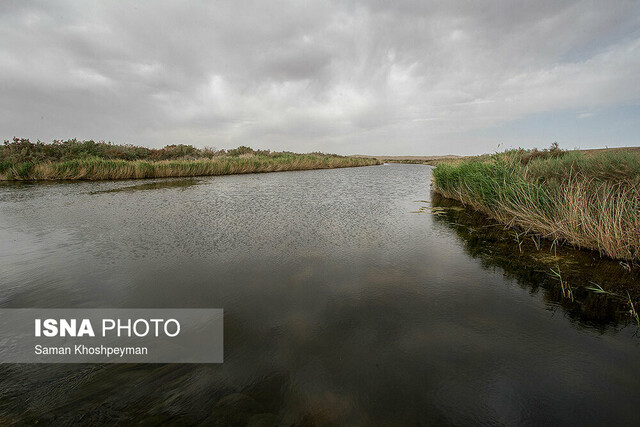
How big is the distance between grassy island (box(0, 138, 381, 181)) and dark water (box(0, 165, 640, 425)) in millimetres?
14194

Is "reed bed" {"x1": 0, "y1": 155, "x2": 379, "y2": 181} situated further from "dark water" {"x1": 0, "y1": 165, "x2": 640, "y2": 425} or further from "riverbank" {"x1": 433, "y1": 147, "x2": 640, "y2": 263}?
"riverbank" {"x1": 433, "y1": 147, "x2": 640, "y2": 263}

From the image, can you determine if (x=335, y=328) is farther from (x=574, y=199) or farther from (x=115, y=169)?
(x=115, y=169)

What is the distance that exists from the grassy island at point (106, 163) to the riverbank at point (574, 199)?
67.4 feet

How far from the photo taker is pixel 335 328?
9.78 ft

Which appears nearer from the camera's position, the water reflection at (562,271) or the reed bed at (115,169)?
the water reflection at (562,271)

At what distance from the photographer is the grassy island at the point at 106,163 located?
59.0 feet

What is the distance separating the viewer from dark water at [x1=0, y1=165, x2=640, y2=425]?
2.04m

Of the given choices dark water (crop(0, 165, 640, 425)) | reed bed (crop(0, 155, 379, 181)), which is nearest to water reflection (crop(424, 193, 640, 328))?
dark water (crop(0, 165, 640, 425))

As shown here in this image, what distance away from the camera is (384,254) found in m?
5.33

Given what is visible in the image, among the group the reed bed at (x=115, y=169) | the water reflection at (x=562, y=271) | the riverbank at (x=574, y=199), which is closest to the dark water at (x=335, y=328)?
the water reflection at (x=562, y=271)

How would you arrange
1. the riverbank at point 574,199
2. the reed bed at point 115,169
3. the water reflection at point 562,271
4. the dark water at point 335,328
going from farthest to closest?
1. the reed bed at point 115,169
2. the riverbank at point 574,199
3. the water reflection at point 562,271
4. the dark water at point 335,328

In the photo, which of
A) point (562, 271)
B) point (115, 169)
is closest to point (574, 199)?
point (562, 271)

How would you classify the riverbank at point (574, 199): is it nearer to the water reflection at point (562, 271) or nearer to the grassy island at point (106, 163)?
the water reflection at point (562, 271)

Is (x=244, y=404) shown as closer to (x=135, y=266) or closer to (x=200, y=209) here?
(x=135, y=266)
